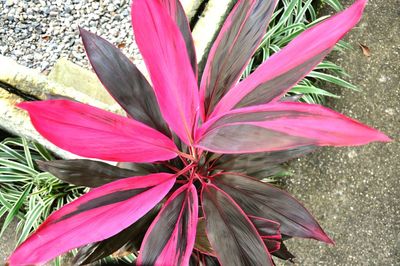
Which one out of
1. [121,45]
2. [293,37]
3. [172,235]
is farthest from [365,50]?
[172,235]

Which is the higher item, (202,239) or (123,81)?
(123,81)

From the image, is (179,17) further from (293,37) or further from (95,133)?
(293,37)

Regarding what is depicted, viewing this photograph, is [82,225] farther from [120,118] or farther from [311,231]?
[311,231]

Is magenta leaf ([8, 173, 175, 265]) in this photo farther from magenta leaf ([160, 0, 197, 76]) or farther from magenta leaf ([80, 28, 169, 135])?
magenta leaf ([160, 0, 197, 76])

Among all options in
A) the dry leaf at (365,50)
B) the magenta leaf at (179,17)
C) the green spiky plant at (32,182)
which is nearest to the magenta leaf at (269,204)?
the magenta leaf at (179,17)

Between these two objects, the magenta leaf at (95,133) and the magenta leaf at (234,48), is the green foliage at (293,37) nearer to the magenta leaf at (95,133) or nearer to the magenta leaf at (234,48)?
the magenta leaf at (234,48)

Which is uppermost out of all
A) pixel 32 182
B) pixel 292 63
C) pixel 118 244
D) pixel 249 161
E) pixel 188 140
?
pixel 292 63
